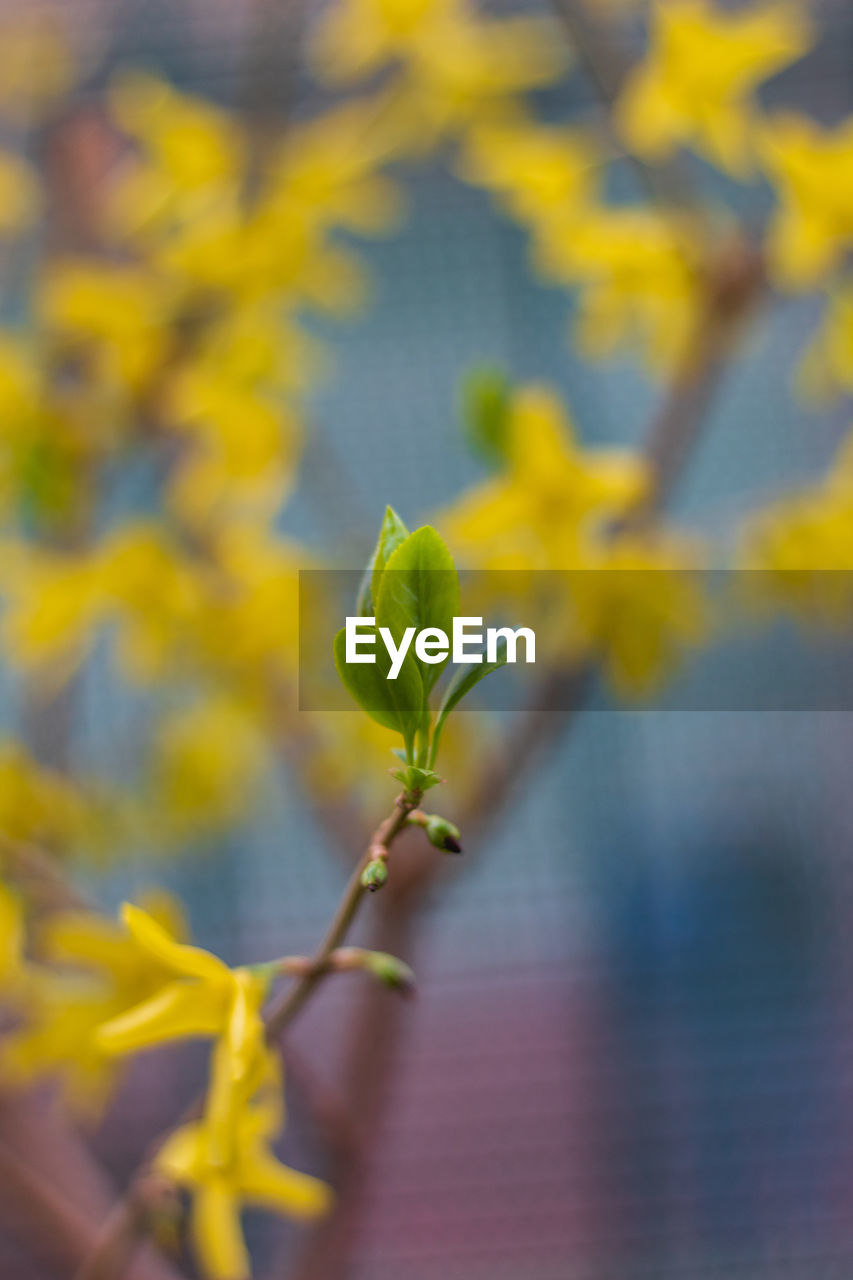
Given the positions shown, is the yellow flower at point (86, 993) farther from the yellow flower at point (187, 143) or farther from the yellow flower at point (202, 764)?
the yellow flower at point (187, 143)

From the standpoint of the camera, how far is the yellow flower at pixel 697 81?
0.50 meters

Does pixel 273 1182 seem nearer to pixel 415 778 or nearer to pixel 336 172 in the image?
pixel 415 778

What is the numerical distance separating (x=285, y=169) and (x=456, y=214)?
887 millimetres

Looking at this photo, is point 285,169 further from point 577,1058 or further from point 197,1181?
point 577,1058

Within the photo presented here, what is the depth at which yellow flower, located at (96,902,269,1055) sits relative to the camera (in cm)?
26

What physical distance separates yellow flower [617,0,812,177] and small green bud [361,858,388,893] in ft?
1.43

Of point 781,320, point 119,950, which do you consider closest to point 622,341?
point 119,950

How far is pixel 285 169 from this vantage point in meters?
0.60

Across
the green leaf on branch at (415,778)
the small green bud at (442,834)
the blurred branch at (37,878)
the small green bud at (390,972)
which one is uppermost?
the green leaf on branch at (415,778)

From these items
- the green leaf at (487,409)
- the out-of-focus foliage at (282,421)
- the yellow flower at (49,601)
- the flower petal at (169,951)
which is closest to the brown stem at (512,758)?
the out-of-focus foliage at (282,421)

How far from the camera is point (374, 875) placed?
206 mm

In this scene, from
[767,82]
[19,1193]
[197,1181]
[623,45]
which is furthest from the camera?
[767,82]

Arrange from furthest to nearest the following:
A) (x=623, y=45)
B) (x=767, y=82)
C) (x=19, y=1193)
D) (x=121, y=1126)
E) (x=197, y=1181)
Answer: (x=121, y=1126), (x=767, y=82), (x=623, y=45), (x=19, y=1193), (x=197, y=1181)

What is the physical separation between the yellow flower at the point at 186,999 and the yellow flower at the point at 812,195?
40cm
